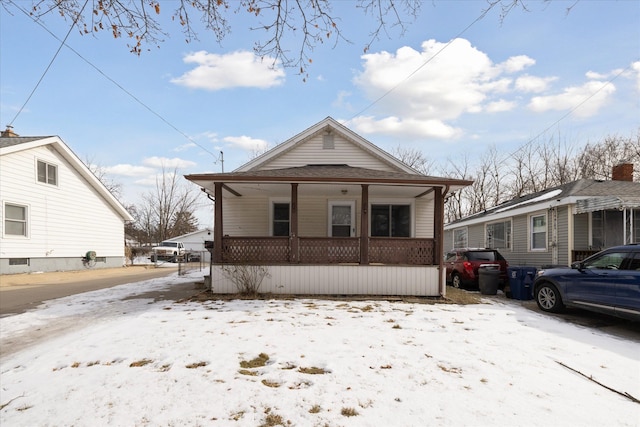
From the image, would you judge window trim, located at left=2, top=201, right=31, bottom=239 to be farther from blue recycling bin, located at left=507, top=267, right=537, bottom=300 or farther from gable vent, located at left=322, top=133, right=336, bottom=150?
blue recycling bin, located at left=507, top=267, right=537, bottom=300

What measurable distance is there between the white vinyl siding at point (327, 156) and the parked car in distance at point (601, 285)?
6574 millimetres

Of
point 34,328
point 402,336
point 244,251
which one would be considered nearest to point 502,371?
point 402,336

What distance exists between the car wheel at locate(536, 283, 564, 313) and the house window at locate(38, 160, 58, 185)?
64.7 feet

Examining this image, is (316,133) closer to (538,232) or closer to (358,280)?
(358,280)

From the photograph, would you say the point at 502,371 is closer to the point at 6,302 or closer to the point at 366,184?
the point at 366,184

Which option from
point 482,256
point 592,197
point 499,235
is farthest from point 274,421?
point 499,235

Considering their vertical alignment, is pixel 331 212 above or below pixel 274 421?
above

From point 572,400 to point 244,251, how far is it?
25.9 ft

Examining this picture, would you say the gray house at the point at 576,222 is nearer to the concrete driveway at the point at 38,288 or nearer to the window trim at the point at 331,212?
the window trim at the point at 331,212

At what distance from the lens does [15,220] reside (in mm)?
15484

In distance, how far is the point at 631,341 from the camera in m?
6.12

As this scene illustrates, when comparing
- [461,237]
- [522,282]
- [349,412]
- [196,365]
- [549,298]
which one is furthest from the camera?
[461,237]

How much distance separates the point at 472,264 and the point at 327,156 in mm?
6193

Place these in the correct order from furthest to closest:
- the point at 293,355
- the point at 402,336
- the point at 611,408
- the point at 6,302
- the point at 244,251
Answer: the point at 244,251 < the point at 6,302 < the point at 402,336 < the point at 293,355 < the point at 611,408
